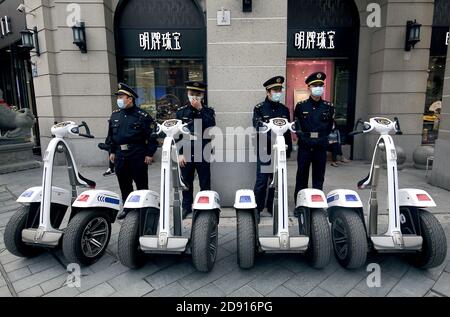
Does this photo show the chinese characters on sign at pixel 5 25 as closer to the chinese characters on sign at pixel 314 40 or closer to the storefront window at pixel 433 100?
the chinese characters on sign at pixel 314 40

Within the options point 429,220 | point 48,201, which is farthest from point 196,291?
point 429,220

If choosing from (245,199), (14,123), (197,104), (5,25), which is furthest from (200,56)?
(5,25)

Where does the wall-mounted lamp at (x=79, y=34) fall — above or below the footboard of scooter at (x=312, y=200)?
above

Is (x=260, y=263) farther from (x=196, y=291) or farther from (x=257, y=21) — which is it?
(x=257, y=21)

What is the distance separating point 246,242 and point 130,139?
2162mm

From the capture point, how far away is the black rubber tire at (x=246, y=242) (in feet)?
8.73

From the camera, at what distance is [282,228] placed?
270 centimetres

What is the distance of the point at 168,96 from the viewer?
8.13 meters

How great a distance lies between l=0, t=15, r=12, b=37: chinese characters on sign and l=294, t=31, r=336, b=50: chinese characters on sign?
30.2ft

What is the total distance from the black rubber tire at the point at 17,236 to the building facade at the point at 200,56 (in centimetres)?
442

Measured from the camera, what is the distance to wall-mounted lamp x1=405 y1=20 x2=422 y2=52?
259 inches

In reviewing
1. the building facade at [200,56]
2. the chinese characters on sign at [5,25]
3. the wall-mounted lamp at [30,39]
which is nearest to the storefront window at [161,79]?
the building facade at [200,56]

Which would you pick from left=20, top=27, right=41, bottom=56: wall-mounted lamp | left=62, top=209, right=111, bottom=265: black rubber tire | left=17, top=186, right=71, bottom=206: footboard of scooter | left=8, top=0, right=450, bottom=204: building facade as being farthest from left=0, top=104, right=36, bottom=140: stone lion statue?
left=62, top=209, right=111, bottom=265: black rubber tire

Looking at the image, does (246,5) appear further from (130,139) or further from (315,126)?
(130,139)
